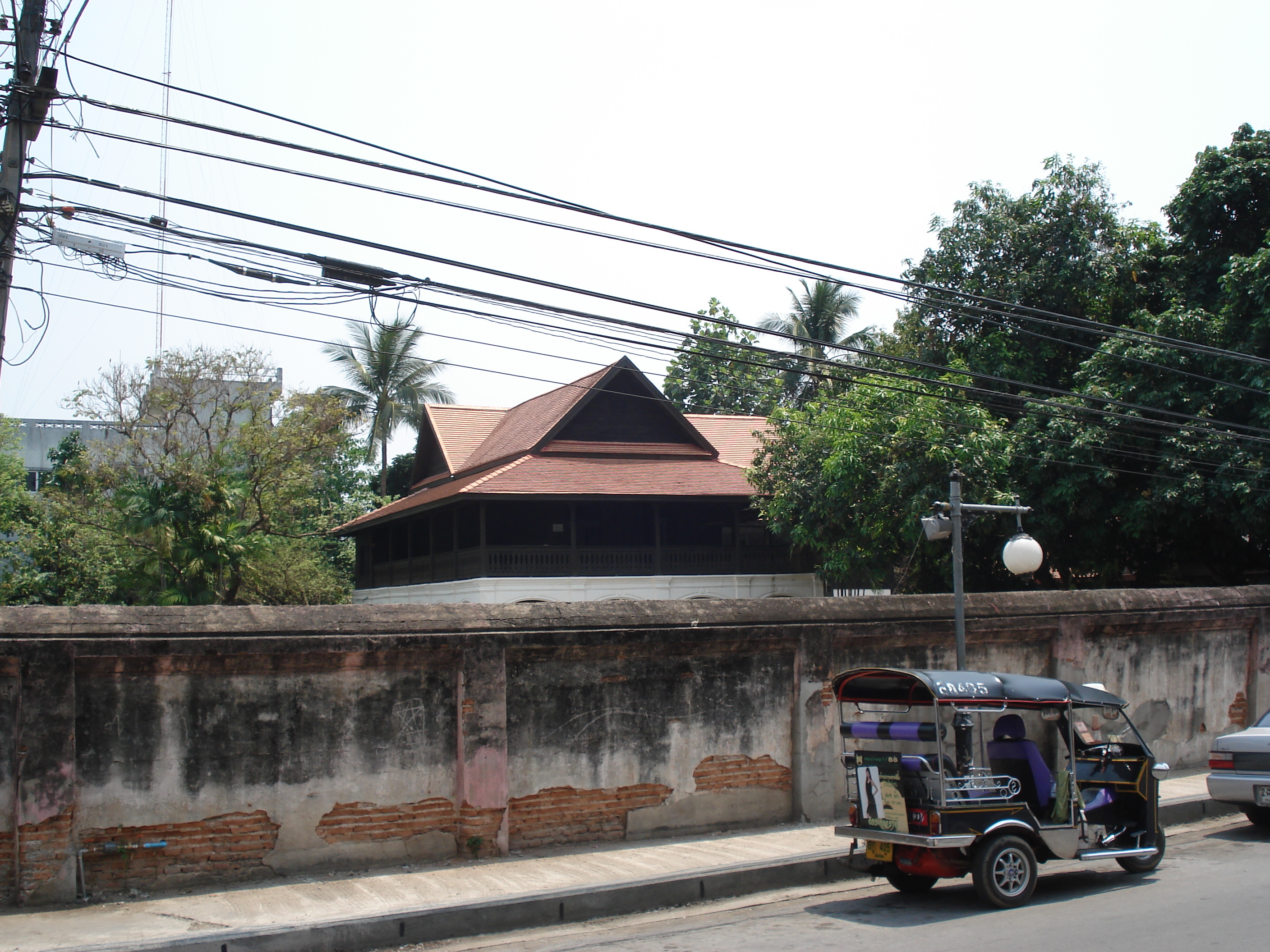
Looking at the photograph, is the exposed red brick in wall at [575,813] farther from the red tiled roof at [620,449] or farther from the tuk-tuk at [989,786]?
the red tiled roof at [620,449]

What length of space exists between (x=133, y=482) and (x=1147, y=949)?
25400 millimetres

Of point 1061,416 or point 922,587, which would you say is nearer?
point 1061,416

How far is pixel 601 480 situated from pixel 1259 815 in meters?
17.2

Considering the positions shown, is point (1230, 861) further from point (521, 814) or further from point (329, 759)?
point (329, 759)

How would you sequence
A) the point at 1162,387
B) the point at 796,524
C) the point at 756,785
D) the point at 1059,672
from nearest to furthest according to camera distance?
the point at 756,785
the point at 1059,672
the point at 1162,387
the point at 796,524

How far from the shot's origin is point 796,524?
25484 millimetres

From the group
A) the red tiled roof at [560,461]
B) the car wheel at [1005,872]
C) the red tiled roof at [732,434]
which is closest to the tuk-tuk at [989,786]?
the car wheel at [1005,872]

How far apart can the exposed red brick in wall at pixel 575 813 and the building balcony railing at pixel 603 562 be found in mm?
15842

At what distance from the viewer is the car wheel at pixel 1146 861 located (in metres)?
8.63

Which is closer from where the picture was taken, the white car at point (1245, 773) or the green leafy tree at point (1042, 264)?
the white car at point (1245, 773)

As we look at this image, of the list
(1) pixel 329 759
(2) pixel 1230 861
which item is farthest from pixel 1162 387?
(1) pixel 329 759

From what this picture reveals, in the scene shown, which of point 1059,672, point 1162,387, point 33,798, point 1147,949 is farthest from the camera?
point 1162,387

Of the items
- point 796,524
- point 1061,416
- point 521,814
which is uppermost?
point 1061,416

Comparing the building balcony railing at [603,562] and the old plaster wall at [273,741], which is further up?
the building balcony railing at [603,562]
